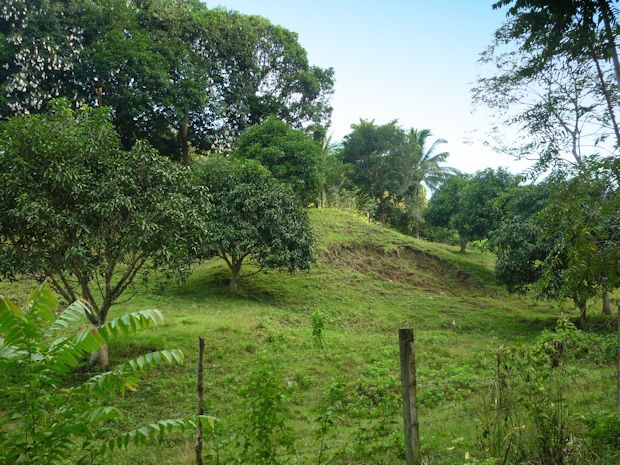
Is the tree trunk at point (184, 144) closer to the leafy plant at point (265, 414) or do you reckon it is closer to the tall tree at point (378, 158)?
the tall tree at point (378, 158)

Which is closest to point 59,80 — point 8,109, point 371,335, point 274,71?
point 8,109

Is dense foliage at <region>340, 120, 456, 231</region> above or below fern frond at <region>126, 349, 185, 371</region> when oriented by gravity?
above

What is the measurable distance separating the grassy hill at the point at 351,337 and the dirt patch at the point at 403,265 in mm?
87

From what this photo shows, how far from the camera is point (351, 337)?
58.4 feet

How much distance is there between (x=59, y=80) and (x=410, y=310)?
918 inches

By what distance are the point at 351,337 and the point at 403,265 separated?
513 inches

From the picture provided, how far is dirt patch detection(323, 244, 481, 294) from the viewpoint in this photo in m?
28.3

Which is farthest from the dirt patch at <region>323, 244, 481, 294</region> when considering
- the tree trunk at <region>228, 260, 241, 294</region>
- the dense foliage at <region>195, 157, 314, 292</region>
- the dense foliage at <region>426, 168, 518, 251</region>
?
the tree trunk at <region>228, 260, 241, 294</region>

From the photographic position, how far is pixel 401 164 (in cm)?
3909

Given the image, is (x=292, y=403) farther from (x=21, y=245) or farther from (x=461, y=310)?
(x=461, y=310)

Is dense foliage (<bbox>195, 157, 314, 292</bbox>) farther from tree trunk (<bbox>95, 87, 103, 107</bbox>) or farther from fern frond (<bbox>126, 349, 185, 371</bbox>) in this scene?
fern frond (<bbox>126, 349, 185, 371</bbox>)

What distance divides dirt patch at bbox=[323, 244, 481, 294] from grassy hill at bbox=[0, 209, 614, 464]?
0.09m

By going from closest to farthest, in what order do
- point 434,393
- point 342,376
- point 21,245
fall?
point 434,393
point 21,245
point 342,376

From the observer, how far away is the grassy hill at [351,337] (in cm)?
802
